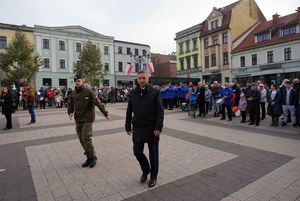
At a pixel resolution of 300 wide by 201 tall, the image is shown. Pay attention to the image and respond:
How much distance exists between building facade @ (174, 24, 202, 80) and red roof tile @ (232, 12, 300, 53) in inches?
320

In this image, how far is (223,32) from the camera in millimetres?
40531

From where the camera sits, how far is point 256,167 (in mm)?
5363

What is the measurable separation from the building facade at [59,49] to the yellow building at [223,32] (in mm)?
19746

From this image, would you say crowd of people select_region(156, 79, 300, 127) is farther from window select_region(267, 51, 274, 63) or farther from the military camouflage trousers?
window select_region(267, 51, 274, 63)

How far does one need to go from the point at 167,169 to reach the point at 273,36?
35.1 m

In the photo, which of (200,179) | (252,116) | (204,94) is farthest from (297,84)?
(200,179)

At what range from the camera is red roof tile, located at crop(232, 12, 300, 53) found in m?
32.3

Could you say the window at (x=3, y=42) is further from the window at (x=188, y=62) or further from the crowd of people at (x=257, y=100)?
the crowd of people at (x=257, y=100)

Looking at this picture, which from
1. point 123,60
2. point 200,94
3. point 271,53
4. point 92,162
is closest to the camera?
point 92,162

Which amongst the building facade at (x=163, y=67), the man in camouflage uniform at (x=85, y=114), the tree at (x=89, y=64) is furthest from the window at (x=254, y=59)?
the man in camouflage uniform at (x=85, y=114)

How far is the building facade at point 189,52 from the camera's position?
45281mm

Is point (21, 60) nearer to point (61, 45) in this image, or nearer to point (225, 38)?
point (61, 45)

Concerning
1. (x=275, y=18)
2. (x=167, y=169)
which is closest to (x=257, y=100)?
(x=167, y=169)

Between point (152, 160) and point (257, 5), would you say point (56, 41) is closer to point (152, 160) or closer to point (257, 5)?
point (257, 5)
